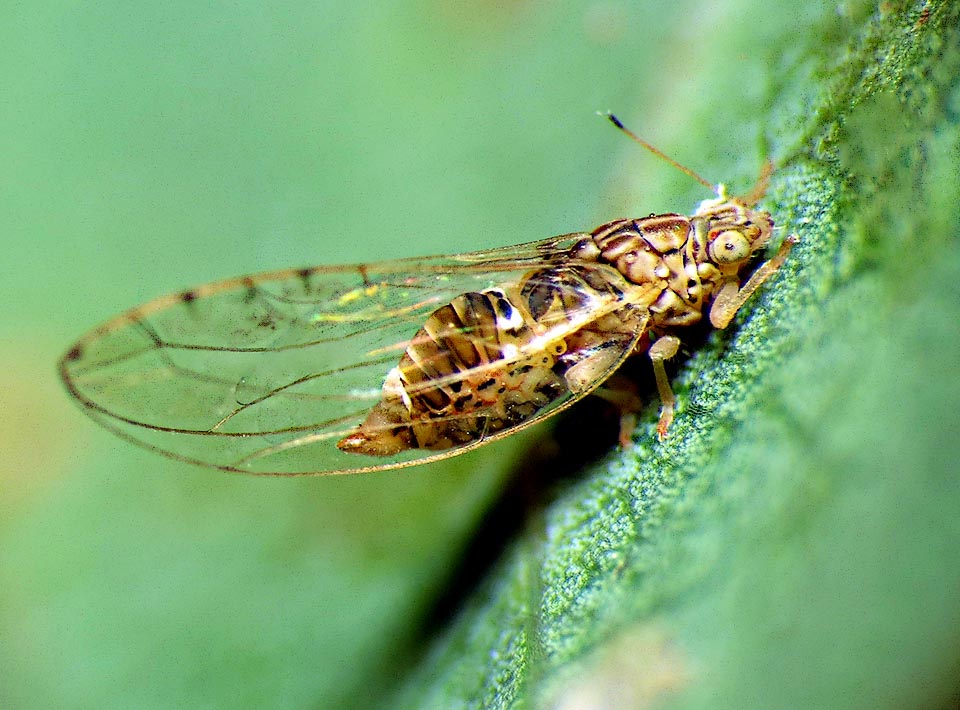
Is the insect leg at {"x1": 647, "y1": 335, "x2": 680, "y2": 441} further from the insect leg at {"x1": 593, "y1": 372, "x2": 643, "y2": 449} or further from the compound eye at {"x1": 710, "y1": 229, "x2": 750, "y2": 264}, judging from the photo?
the compound eye at {"x1": 710, "y1": 229, "x2": 750, "y2": 264}

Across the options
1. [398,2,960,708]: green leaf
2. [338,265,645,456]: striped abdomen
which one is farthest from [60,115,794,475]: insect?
[398,2,960,708]: green leaf

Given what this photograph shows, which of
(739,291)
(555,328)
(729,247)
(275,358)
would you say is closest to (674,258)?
(729,247)

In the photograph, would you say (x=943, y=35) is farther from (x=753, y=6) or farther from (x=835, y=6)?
(x=753, y=6)

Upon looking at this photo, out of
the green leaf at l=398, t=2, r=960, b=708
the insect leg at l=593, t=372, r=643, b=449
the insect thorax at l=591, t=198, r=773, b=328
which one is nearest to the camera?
the green leaf at l=398, t=2, r=960, b=708

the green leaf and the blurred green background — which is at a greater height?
the blurred green background

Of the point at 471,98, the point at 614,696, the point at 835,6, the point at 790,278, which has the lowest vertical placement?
the point at 614,696

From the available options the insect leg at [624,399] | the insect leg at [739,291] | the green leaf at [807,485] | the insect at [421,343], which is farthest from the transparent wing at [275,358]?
the green leaf at [807,485]

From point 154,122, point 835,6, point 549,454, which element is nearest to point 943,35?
point 835,6
